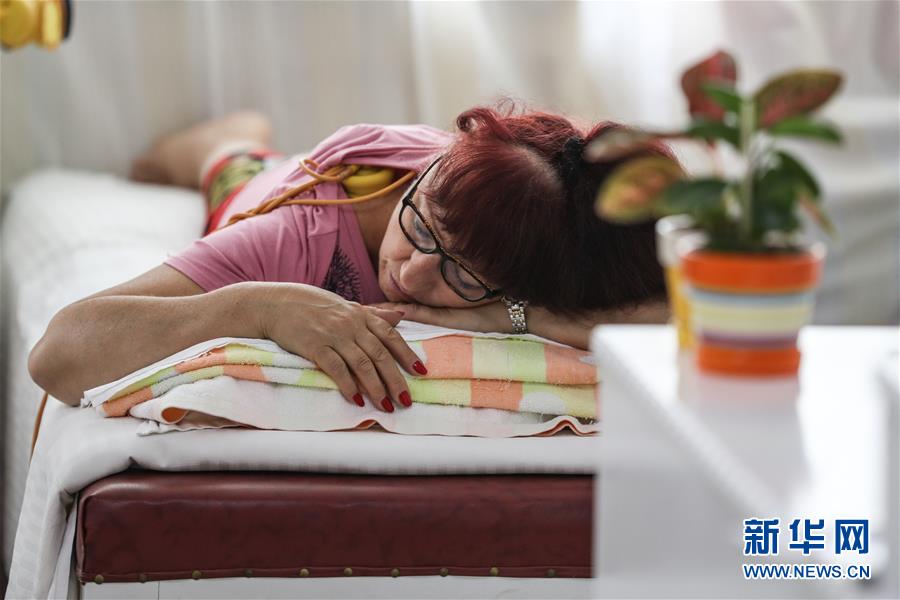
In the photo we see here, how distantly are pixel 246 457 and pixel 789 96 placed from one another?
0.70 metres

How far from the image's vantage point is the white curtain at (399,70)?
8.48 feet

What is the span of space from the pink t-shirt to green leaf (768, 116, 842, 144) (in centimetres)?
81

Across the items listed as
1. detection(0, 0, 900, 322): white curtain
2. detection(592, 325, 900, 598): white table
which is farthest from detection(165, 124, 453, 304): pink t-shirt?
detection(0, 0, 900, 322): white curtain

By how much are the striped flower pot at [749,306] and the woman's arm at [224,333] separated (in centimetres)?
54

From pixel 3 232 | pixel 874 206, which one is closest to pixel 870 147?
pixel 874 206

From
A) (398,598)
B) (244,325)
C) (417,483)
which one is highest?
(244,325)

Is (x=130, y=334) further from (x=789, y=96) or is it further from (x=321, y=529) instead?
(x=789, y=96)

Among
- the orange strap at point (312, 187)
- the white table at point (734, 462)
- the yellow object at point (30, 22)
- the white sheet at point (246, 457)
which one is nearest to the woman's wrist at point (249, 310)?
the white sheet at point (246, 457)

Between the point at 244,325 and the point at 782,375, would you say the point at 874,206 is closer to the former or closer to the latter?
the point at 244,325

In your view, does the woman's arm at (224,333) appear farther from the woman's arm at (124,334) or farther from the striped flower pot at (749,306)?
the striped flower pot at (749,306)

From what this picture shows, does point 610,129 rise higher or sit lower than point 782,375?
higher

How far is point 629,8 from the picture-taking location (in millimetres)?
2646

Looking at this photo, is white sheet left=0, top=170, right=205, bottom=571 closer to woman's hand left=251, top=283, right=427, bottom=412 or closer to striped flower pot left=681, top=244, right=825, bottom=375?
woman's hand left=251, top=283, right=427, bottom=412

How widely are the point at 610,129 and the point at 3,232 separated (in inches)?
61.4
